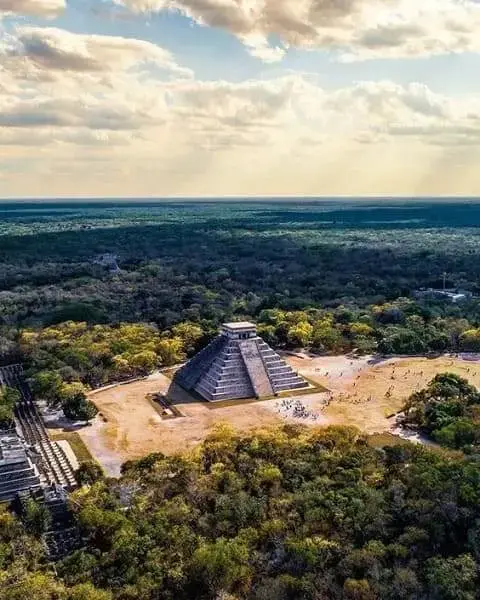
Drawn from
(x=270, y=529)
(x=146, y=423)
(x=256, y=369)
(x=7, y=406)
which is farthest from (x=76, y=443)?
(x=270, y=529)

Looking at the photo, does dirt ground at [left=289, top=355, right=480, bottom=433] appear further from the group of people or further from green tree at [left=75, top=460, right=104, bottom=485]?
green tree at [left=75, top=460, right=104, bottom=485]

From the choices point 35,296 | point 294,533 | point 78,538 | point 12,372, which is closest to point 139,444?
point 78,538

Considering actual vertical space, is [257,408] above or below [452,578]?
below

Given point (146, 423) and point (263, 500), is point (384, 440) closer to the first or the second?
point (263, 500)

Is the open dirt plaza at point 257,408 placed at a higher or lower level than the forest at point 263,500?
lower

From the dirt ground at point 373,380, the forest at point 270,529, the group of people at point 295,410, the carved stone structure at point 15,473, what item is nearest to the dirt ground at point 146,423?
the group of people at point 295,410

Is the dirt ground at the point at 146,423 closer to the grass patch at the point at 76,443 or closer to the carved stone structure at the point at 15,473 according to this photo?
the grass patch at the point at 76,443
